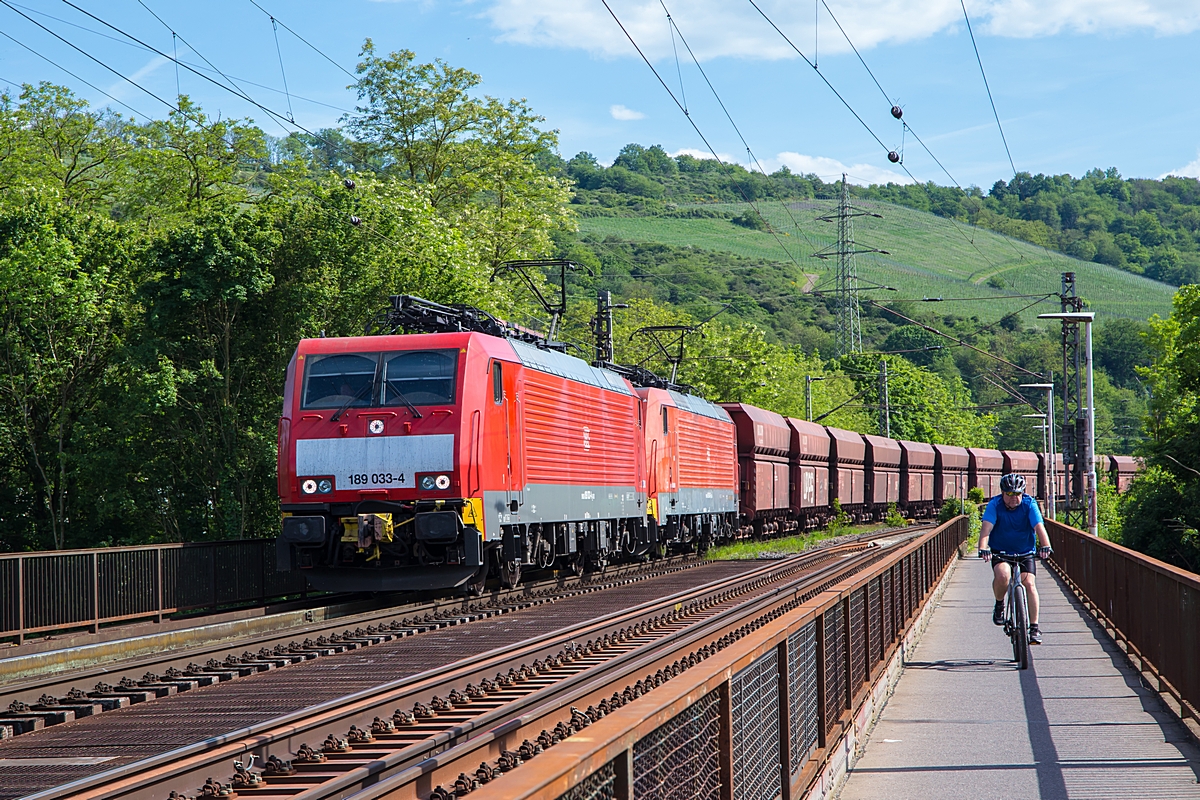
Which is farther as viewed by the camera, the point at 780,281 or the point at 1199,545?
the point at 780,281

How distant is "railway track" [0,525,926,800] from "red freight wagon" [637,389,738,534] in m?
12.9

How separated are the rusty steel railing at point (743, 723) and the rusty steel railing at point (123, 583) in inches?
365

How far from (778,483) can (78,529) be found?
20788 mm

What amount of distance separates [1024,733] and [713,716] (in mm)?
4932

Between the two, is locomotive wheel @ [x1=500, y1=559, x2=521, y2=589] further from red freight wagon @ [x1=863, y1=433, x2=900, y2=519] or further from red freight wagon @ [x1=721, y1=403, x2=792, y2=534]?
red freight wagon @ [x1=863, y1=433, x2=900, y2=519]

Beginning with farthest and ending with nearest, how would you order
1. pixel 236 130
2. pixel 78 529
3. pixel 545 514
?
pixel 236 130 < pixel 78 529 < pixel 545 514

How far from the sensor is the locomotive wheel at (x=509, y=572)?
1936cm

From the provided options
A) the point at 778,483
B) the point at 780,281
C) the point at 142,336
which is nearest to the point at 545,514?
the point at 142,336

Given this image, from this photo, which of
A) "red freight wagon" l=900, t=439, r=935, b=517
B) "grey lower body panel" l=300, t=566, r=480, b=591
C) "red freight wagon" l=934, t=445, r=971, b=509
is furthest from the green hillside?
"grey lower body panel" l=300, t=566, r=480, b=591

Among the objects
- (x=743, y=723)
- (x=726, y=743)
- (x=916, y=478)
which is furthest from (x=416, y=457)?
(x=916, y=478)

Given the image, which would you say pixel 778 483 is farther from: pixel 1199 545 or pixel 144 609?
pixel 144 609

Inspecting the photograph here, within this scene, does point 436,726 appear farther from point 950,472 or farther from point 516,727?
point 950,472

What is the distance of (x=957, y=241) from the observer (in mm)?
161750

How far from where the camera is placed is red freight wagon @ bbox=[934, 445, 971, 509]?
64.3m
